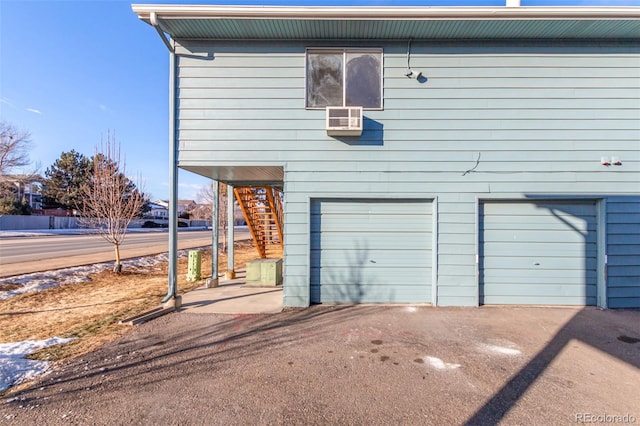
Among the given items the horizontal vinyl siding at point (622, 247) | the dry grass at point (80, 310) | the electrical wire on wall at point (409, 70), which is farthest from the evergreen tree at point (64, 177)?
the horizontal vinyl siding at point (622, 247)

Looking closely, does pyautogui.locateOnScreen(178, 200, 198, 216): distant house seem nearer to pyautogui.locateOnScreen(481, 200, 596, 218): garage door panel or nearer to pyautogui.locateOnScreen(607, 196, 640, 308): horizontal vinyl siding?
pyautogui.locateOnScreen(481, 200, 596, 218): garage door panel

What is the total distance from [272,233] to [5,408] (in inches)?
308

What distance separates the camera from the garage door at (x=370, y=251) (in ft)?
17.3

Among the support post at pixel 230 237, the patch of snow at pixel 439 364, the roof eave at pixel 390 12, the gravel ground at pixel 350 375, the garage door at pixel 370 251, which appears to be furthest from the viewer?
the support post at pixel 230 237

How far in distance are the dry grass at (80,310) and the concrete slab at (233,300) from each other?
0.69 m

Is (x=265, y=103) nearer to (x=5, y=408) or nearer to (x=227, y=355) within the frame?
(x=227, y=355)

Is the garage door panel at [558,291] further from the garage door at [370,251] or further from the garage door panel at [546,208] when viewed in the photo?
the garage door at [370,251]

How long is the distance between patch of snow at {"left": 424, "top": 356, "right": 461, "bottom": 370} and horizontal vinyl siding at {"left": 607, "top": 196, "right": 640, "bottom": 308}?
14.0 ft

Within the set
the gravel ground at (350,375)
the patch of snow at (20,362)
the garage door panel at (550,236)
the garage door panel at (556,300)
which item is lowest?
the patch of snow at (20,362)

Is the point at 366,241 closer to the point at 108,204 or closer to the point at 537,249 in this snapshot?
the point at 537,249

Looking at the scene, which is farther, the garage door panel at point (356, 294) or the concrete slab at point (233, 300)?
the garage door panel at point (356, 294)

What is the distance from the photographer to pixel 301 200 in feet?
17.0

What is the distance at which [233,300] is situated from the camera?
5.56 metres

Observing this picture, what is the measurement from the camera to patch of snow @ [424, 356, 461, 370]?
3.12 meters
